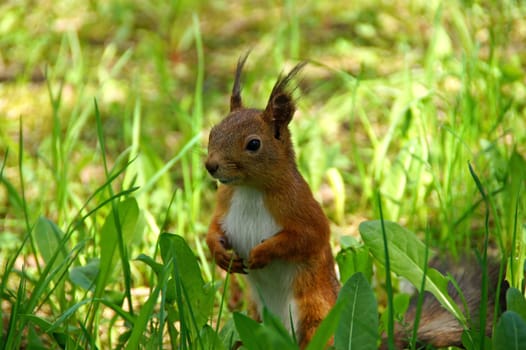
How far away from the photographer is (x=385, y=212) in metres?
3.27

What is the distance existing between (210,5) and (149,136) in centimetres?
178

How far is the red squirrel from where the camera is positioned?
2.39m

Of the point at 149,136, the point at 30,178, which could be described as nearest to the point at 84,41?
the point at 149,136

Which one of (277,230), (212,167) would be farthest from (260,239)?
(212,167)

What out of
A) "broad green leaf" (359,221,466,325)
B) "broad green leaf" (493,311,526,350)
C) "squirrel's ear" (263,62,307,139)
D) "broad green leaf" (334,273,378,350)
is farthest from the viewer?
"squirrel's ear" (263,62,307,139)

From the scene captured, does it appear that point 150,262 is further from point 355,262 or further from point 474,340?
point 474,340

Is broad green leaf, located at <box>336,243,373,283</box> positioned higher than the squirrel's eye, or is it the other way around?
the squirrel's eye

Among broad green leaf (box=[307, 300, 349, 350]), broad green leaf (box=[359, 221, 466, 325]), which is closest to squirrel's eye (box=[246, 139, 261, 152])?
broad green leaf (box=[359, 221, 466, 325])

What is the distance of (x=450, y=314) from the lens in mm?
2457

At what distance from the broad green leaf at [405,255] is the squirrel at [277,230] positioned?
0.17 m

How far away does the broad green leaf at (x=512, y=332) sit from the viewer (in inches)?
71.3

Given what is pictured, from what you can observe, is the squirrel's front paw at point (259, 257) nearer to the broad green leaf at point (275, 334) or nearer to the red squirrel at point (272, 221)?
the red squirrel at point (272, 221)

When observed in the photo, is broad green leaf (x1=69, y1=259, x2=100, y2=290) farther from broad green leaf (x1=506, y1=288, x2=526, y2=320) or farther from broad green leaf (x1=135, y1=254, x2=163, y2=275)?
broad green leaf (x1=506, y1=288, x2=526, y2=320)

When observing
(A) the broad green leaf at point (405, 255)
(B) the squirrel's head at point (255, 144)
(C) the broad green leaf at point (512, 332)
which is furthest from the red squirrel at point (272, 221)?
(C) the broad green leaf at point (512, 332)
